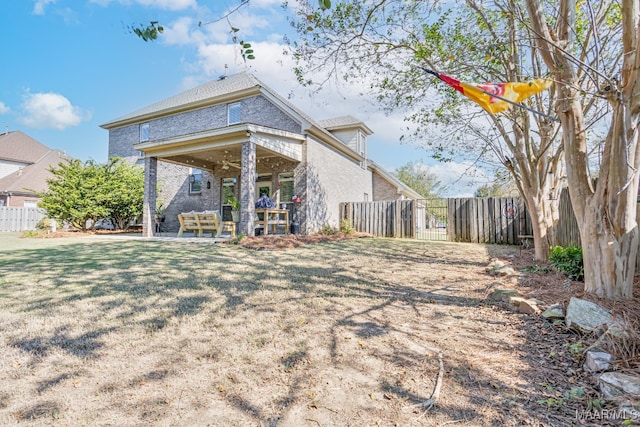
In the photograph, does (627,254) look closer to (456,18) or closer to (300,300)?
(300,300)

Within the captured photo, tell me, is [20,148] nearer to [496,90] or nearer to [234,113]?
[234,113]

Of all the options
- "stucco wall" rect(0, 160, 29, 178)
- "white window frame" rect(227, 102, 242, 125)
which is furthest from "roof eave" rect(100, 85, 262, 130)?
"stucco wall" rect(0, 160, 29, 178)

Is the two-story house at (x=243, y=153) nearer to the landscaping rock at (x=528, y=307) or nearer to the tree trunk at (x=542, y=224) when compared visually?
the tree trunk at (x=542, y=224)

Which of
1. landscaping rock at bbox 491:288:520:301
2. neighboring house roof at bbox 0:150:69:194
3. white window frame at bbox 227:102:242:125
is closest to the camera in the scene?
landscaping rock at bbox 491:288:520:301

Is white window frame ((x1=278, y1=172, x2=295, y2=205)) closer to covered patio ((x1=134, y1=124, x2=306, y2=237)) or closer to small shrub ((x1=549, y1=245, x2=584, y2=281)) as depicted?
covered patio ((x1=134, y1=124, x2=306, y2=237))

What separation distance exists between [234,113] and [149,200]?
561 centimetres

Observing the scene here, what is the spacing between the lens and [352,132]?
651 inches

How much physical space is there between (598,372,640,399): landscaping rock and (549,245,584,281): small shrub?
2.97 metres

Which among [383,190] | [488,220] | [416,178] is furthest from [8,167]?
[416,178]

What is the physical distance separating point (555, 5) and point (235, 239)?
27.6 ft

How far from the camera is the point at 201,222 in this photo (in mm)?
9930

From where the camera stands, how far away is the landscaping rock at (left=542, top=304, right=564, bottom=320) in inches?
106

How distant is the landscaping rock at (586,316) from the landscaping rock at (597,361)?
436 millimetres

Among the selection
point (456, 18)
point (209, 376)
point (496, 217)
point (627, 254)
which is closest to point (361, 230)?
point (496, 217)
